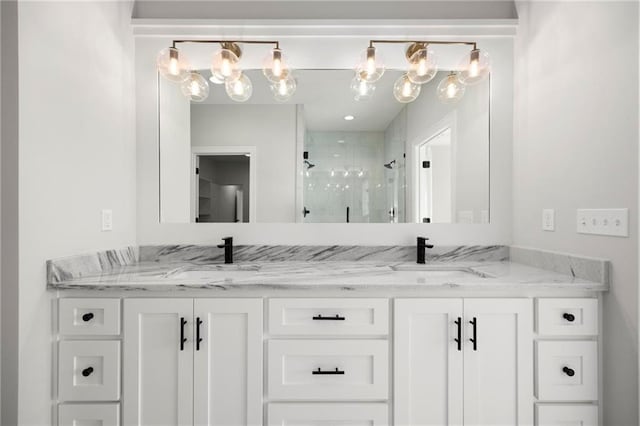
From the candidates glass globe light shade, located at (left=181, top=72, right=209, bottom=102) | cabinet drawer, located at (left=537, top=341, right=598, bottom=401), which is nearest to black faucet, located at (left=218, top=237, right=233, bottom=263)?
glass globe light shade, located at (left=181, top=72, right=209, bottom=102)

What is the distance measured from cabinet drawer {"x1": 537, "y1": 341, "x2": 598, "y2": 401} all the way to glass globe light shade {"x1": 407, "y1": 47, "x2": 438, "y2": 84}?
151 cm

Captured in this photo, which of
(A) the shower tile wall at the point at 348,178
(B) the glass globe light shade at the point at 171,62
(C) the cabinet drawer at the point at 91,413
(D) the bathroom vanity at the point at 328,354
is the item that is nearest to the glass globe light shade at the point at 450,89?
(A) the shower tile wall at the point at 348,178

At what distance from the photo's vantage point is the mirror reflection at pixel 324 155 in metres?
1.91

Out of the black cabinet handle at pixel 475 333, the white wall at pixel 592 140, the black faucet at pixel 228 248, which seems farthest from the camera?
the black faucet at pixel 228 248

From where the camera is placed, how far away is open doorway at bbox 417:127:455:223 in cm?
192

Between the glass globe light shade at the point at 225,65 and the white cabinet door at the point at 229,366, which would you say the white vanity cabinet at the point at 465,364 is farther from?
the glass globe light shade at the point at 225,65

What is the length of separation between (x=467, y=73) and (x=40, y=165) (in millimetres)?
2237

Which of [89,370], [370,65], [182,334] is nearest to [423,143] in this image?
[370,65]

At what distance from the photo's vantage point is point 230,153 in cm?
193

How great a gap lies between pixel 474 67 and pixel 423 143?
51 cm

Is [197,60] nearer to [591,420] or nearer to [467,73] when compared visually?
[467,73]

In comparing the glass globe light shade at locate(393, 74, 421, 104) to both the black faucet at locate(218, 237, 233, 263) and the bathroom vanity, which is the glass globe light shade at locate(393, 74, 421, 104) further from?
the black faucet at locate(218, 237, 233, 263)

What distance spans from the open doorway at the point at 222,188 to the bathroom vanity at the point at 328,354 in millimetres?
695

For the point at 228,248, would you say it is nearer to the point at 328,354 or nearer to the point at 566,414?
the point at 328,354
